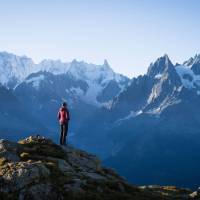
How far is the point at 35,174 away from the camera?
40.3 meters

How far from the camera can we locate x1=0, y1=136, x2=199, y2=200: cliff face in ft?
127

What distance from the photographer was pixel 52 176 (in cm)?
4088

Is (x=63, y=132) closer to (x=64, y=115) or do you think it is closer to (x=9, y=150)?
(x=64, y=115)

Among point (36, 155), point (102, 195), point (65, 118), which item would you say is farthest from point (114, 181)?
point (65, 118)

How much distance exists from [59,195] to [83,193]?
187 cm

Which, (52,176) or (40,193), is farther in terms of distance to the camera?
(52,176)

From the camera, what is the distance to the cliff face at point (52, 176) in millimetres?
38781

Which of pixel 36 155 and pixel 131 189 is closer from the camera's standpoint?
pixel 131 189

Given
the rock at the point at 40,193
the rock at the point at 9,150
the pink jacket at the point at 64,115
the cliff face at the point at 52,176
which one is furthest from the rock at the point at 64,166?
the pink jacket at the point at 64,115

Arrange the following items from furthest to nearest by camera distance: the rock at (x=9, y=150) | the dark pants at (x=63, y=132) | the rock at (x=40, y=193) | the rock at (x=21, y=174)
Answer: the dark pants at (x=63, y=132), the rock at (x=9, y=150), the rock at (x=21, y=174), the rock at (x=40, y=193)

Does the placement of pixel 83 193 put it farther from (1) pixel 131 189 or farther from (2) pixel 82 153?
(2) pixel 82 153

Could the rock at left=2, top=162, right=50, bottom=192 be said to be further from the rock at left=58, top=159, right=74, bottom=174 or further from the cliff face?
the rock at left=58, top=159, right=74, bottom=174

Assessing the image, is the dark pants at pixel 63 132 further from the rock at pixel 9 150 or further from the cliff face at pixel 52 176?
the rock at pixel 9 150

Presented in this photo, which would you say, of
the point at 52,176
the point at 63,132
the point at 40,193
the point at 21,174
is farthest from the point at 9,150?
the point at 63,132
